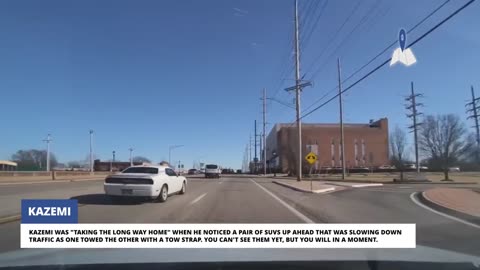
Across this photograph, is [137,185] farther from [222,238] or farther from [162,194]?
[222,238]

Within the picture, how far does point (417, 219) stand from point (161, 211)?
24.7 ft

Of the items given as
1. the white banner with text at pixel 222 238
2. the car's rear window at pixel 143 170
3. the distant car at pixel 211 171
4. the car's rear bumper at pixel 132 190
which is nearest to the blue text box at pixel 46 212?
the white banner with text at pixel 222 238

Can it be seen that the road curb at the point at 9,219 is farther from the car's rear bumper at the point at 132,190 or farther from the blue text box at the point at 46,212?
the car's rear bumper at the point at 132,190

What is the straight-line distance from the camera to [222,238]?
6.34 metres

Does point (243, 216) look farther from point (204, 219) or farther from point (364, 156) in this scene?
point (364, 156)

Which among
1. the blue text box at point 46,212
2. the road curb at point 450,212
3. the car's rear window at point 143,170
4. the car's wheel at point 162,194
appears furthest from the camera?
the car's rear window at point 143,170

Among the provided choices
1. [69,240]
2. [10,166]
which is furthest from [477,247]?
[10,166]

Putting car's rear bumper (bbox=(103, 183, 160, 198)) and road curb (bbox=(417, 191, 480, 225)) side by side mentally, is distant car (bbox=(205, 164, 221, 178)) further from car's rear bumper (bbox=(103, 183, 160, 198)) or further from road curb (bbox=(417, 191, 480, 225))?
car's rear bumper (bbox=(103, 183, 160, 198))

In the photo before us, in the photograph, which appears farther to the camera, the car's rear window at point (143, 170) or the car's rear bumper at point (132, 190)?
the car's rear window at point (143, 170)

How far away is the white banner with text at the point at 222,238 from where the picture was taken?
241 inches

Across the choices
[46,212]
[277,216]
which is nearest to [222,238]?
[46,212]

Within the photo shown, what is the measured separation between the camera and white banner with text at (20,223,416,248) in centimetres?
612

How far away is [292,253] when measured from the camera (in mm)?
5156

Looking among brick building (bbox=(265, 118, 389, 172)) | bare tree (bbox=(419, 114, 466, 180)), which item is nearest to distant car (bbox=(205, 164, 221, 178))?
bare tree (bbox=(419, 114, 466, 180))
